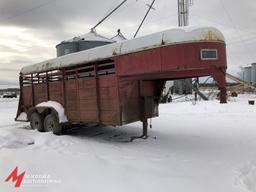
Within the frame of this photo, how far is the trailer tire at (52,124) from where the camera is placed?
7367 mm

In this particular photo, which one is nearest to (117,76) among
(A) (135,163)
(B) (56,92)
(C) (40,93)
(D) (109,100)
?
(D) (109,100)

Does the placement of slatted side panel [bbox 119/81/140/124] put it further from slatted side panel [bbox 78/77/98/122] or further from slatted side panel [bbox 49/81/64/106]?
slatted side panel [bbox 49/81/64/106]

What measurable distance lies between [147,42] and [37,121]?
509cm

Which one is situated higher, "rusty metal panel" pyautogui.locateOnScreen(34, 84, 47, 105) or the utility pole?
the utility pole

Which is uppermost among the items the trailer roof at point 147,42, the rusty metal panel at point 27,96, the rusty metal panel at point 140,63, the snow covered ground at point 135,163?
the trailer roof at point 147,42

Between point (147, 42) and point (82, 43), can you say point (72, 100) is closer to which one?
point (147, 42)

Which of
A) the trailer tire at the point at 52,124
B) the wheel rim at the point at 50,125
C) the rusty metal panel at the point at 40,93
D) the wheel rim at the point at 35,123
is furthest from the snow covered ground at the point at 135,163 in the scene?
the rusty metal panel at the point at 40,93

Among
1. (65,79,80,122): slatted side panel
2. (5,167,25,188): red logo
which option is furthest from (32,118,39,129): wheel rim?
(5,167,25,188): red logo

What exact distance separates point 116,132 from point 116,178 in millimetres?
4432

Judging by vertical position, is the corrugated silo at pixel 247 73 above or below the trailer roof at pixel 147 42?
above

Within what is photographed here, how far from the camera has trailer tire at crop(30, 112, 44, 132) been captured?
8.12 m

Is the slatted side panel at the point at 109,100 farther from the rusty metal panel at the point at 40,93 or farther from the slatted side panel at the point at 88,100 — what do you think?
the rusty metal panel at the point at 40,93

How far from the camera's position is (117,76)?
20.3 feet

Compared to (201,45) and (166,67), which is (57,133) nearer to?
(166,67)
